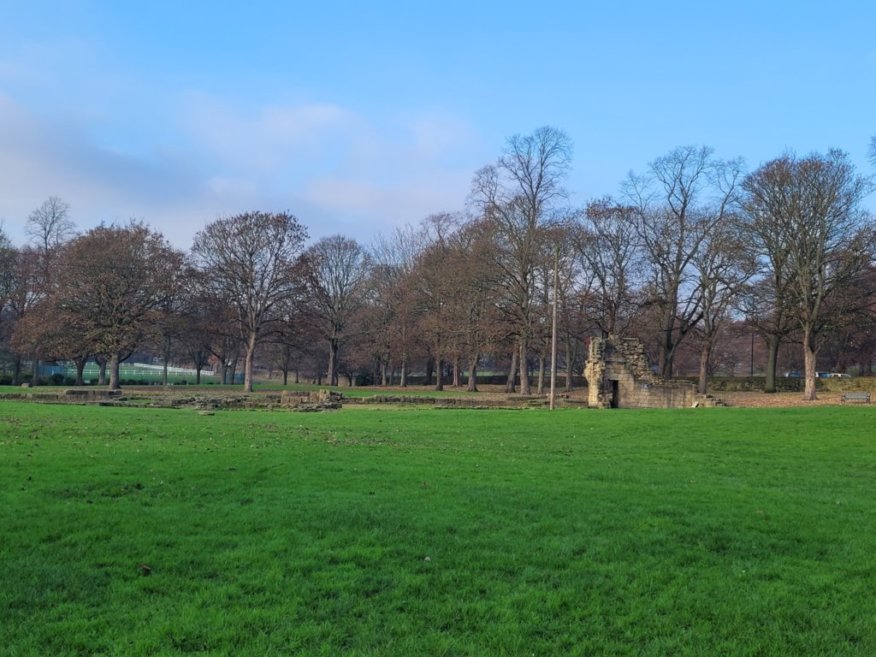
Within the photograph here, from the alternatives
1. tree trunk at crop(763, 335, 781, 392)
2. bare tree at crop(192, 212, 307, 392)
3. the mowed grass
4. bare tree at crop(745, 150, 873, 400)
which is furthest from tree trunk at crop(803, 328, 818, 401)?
bare tree at crop(192, 212, 307, 392)

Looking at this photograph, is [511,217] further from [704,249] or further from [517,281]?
[704,249]

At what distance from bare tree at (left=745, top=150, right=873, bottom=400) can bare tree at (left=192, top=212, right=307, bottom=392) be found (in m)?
31.9

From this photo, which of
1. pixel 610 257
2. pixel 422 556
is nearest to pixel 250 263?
pixel 610 257

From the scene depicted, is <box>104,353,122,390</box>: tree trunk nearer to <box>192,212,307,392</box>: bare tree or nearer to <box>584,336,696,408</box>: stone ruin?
<box>192,212,307,392</box>: bare tree

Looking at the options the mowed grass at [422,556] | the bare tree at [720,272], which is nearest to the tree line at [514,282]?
the bare tree at [720,272]

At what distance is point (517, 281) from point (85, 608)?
133 ft

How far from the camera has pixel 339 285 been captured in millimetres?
62125

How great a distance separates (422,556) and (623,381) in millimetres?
30248

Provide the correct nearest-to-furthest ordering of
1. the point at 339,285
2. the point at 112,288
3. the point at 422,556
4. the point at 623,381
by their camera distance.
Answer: the point at 422,556
the point at 623,381
the point at 112,288
the point at 339,285

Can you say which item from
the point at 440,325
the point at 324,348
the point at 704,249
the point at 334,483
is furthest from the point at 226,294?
the point at 334,483

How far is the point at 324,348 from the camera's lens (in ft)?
221

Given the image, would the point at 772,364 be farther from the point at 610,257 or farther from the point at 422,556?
the point at 422,556

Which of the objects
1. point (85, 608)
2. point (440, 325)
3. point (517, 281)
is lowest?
point (85, 608)

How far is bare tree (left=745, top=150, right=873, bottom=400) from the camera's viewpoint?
34.6 metres
